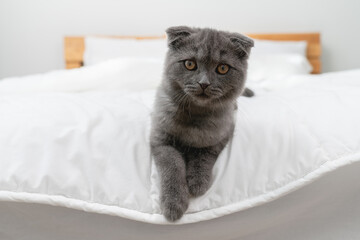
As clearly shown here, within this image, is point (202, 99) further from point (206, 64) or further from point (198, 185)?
point (198, 185)

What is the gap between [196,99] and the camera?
888 millimetres

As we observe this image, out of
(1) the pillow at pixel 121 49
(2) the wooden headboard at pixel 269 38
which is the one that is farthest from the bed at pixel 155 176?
(2) the wooden headboard at pixel 269 38

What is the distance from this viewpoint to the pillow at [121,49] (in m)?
2.49

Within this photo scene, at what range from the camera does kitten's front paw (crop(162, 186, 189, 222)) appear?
0.73 m

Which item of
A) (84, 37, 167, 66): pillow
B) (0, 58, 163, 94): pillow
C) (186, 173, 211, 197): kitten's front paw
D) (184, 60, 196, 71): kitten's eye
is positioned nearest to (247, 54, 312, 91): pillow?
(84, 37, 167, 66): pillow

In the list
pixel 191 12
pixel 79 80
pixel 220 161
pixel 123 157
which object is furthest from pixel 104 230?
pixel 191 12

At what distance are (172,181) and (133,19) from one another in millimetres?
2344

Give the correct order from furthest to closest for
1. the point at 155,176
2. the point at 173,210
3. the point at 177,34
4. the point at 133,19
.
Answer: the point at 133,19, the point at 177,34, the point at 155,176, the point at 173,210

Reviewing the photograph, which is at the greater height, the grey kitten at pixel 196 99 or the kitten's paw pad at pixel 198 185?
the grey kitten at pixel 196 99

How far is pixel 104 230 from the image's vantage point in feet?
2.59

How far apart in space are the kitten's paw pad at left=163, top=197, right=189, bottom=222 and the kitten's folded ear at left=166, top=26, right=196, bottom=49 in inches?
19.4

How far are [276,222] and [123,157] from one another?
0.48 meters

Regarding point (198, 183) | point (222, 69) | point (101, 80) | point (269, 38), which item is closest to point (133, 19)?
point (269, 38)

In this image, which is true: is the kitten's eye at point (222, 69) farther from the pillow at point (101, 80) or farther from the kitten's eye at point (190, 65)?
the pillow at point (101, 80)
